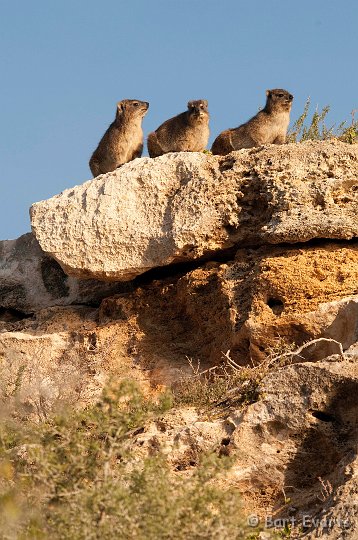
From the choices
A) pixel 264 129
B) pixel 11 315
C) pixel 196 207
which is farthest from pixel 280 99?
pixel 11 315

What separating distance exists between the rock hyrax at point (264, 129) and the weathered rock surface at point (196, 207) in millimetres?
1928

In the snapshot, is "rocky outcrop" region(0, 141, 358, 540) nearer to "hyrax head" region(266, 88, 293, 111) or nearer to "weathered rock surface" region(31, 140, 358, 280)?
"weathered rock surface" region(31, 140, 358, 280)

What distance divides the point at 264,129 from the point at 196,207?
2952 mm

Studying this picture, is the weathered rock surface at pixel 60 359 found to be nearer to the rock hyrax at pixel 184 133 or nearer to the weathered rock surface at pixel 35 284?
the weathered rock surface at pixel 35 284

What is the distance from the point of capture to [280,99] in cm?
1415

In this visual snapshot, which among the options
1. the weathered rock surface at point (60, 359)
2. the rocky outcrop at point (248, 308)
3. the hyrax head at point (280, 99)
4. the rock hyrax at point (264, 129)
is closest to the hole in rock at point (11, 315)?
the weathered rock surface at point (60, 359)

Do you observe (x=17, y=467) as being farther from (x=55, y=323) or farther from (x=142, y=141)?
(x=142, y=141)

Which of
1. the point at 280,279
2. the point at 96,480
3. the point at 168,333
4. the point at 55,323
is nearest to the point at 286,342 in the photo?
the point at 280,279

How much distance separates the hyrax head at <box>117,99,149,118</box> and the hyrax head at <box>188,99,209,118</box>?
73cm

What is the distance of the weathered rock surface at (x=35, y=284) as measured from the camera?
1270 centimetres

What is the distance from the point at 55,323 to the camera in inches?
482

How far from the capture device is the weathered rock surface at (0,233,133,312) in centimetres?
1270

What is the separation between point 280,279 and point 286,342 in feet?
2.33

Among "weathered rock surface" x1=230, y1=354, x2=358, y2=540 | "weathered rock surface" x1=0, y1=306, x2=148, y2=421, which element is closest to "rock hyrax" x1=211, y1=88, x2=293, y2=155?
"weathered rock surface" x1=0, y1=306, x2=148, y2=421
